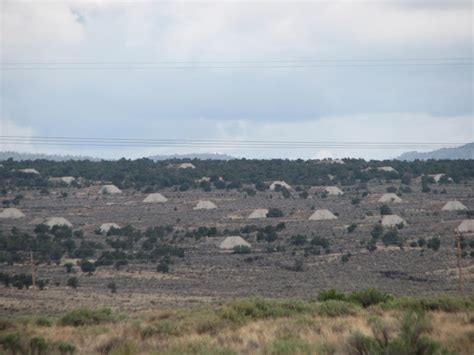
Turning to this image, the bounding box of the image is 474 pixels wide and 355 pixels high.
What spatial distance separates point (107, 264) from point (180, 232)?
72.9 ft

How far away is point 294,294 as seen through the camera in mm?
55094

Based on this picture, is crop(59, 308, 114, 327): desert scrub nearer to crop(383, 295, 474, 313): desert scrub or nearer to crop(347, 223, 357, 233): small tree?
crop(383, 295, 474, 313): desert scrub

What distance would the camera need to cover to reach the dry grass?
22.0 m

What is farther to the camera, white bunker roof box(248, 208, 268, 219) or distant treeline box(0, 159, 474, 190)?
distant treeline box(0, 159, 474, 190)

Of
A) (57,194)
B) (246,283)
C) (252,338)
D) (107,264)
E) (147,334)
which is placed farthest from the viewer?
(57,194)

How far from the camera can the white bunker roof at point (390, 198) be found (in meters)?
124

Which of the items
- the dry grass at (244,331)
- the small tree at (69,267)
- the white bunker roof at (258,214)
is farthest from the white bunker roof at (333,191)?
the dry grass at (244,331)

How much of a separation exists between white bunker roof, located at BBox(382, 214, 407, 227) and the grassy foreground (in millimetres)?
65330

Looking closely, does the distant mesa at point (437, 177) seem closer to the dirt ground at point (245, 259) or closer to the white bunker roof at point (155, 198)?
the dirt ground at point (245, 259)

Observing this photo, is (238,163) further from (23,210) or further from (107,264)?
(107,264)

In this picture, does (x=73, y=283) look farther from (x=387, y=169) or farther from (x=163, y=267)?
(x=387, y=169)

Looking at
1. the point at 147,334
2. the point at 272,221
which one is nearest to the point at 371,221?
the point at 272,221

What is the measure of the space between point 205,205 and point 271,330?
96.9 meters

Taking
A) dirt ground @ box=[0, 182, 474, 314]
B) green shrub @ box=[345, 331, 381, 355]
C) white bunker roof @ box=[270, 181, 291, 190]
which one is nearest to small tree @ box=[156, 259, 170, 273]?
dirt ground @ box=[0, 182, 474, 314]
